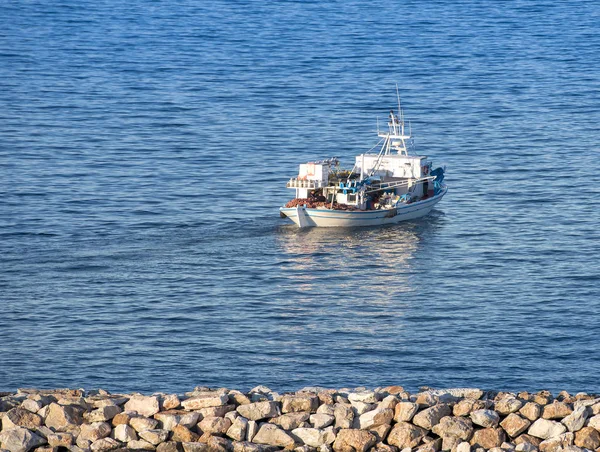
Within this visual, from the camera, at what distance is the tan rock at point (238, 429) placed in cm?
2678

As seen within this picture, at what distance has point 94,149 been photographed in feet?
324

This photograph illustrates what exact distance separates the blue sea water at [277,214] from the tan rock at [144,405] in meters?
16.2

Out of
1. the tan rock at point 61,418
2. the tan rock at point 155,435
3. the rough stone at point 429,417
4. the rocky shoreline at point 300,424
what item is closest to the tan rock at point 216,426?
the rocky shoreline at point 300,424

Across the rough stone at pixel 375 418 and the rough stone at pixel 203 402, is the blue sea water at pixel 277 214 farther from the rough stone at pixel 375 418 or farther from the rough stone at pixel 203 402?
the rough stone at pixel 375 418

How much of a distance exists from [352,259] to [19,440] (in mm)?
41568

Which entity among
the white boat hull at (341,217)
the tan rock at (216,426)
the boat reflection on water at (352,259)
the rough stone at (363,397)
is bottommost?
the boat reflection on water at (352,259)

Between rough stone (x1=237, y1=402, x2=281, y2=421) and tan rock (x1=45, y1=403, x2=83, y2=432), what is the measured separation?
3289 millimetres

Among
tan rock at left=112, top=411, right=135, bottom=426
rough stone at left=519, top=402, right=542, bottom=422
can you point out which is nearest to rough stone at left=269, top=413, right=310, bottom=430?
tan rock at left=112, top=411, right=135, bottom=426

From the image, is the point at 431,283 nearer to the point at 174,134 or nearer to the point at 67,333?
the point at 67,333

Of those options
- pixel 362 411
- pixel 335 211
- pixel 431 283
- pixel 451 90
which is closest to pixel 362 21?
pixel 451 90

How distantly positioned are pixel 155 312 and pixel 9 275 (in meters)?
10.3

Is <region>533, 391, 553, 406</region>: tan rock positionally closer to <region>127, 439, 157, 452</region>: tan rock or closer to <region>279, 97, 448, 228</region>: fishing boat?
<region>127, 439, 157, 452</region>: tan rock

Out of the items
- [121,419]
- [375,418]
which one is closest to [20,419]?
[121,419]

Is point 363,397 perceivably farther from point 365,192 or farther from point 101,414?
point 365,192
